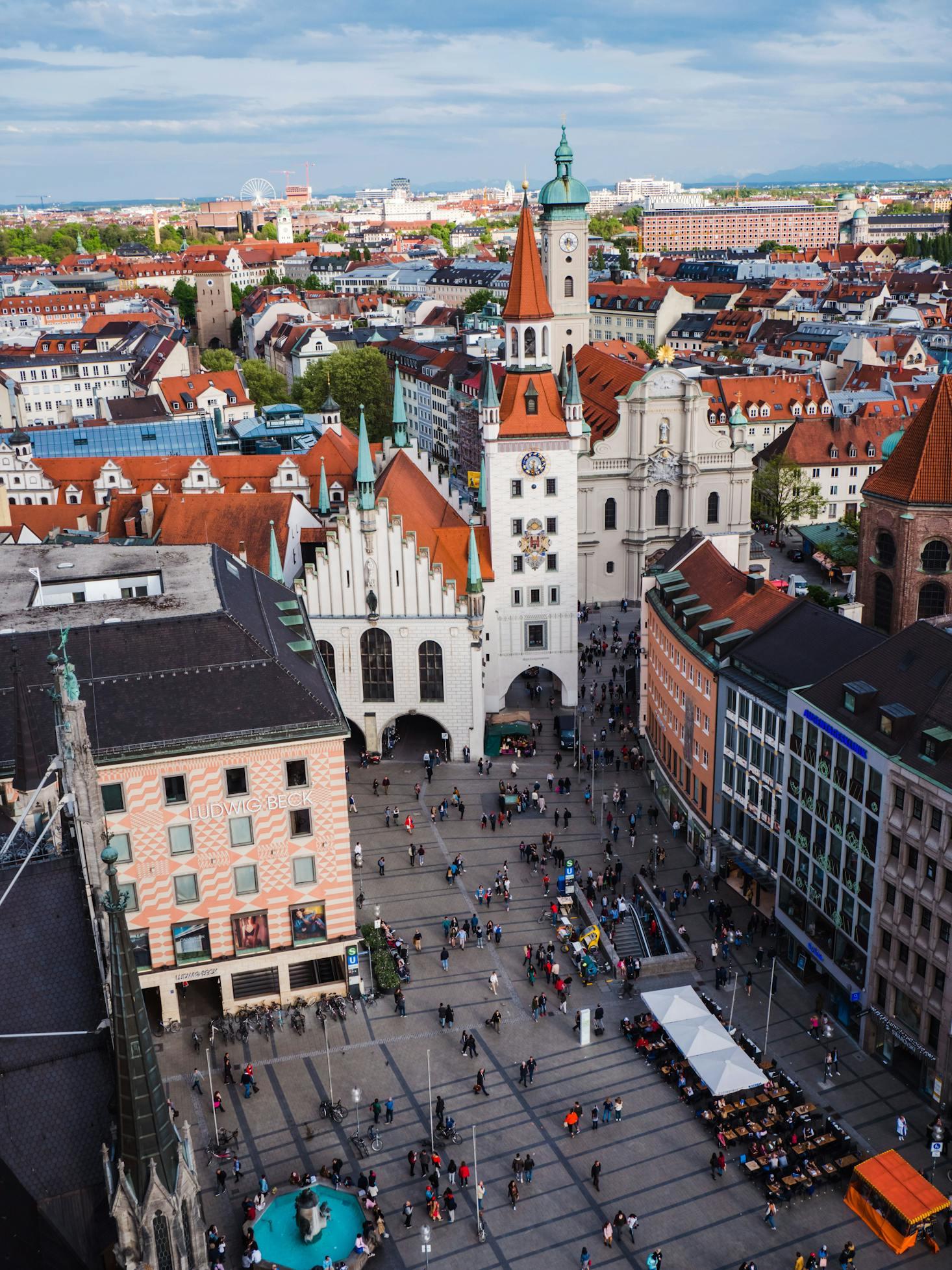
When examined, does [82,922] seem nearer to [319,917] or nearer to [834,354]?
[319,917]

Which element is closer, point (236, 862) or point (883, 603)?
point (236, 862)

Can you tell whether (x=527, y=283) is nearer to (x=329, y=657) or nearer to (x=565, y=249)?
(x=329, y=657)

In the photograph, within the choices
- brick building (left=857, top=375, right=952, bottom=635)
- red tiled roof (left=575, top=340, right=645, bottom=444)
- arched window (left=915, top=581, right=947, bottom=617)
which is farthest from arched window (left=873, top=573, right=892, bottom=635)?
red tiled roof (left=575, top=340, right=645, bottom=444)

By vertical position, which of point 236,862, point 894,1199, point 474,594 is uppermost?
point 474,594

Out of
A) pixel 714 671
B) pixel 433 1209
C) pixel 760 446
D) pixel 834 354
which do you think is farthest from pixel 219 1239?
pixel 834 354

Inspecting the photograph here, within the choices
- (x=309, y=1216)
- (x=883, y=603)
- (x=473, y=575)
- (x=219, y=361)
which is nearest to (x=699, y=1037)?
(x=309, y=1216)

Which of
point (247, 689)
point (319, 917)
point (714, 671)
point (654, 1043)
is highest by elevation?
point (247, 689)
